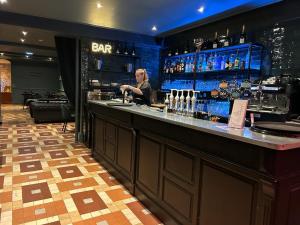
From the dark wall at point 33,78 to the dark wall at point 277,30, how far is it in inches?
547

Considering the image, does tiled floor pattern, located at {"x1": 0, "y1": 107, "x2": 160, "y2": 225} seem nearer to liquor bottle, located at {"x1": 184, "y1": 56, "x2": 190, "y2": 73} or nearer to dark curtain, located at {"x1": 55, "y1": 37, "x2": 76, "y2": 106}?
dark curtain, located at {"x1": 55, "y1": 37, "x2": 76, "y2": 106}

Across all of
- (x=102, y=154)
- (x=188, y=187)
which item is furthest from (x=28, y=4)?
(x=188, y=187)

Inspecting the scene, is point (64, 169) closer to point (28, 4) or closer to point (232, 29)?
point (28, 4)

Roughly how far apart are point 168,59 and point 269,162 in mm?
5616

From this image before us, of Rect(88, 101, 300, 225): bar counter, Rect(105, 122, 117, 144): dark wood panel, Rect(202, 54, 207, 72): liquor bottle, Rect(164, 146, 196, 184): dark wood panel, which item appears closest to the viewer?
Rect(88, 101, 300, 225): bar counter

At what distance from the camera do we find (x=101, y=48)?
6254mm

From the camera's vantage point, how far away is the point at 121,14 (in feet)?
16.8

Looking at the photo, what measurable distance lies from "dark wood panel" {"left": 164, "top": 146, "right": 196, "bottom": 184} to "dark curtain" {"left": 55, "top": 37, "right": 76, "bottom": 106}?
15.6 ft

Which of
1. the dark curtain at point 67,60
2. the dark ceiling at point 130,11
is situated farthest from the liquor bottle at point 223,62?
the dark curtain at point 67,60

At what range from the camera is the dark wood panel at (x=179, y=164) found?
2083 mm

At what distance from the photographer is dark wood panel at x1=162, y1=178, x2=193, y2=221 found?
211 cm

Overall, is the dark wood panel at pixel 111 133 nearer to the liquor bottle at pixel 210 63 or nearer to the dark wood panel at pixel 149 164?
the dark wood panel at pixel 149 164

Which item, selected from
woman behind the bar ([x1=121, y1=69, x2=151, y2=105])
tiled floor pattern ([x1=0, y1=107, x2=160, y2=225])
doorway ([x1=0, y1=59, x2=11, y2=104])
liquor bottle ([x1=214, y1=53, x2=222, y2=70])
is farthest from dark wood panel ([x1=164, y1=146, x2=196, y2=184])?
doorway ([x1=0, y1=59, x2=11, y2=104])

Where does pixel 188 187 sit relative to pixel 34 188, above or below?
above
